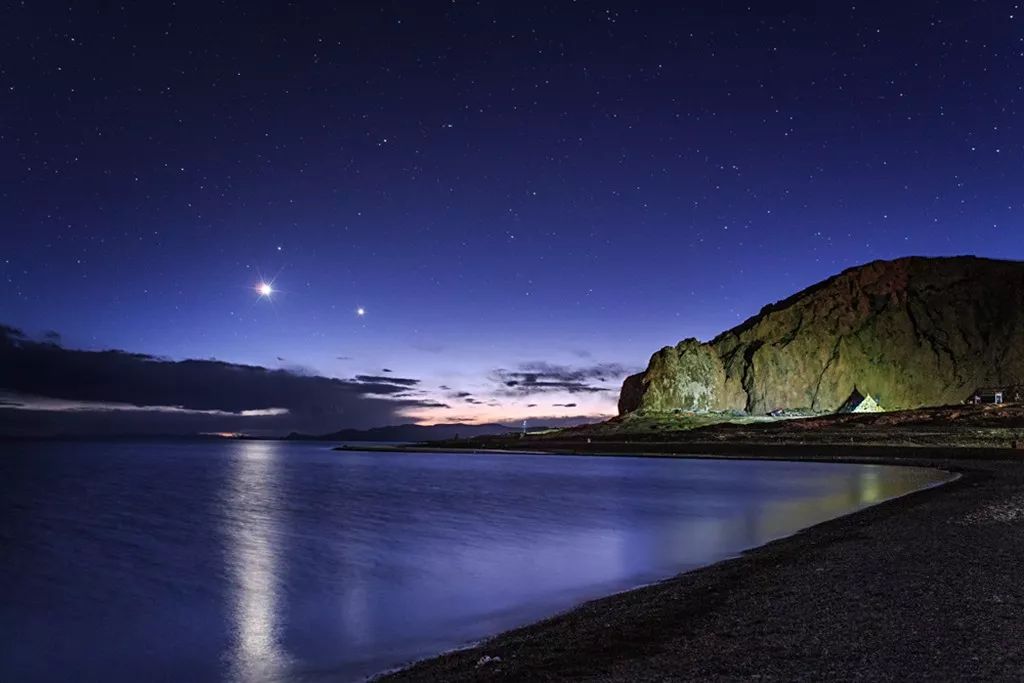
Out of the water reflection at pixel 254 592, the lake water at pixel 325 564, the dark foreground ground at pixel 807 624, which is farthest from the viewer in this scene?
the lake water at pixel 325 564

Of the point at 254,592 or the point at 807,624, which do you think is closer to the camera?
the point at 807,624

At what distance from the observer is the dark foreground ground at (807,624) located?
24.9 ft

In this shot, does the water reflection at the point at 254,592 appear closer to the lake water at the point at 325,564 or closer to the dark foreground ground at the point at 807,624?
the lake water at the point at 325,564

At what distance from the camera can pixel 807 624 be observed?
9.38m

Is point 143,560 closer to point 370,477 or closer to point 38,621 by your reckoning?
point 38,621

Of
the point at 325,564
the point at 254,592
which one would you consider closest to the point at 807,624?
the point at 254,592

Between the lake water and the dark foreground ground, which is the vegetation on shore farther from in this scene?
the dark foreground ground

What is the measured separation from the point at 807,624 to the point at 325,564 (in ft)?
52.8

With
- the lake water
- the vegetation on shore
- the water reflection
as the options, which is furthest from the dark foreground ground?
the vegetation on shore

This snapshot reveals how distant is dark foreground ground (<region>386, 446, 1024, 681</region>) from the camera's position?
7.58 m

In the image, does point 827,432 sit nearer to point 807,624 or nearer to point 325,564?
point 325,564

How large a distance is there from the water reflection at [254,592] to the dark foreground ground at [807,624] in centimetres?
299

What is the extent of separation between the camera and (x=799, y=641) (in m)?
8.55

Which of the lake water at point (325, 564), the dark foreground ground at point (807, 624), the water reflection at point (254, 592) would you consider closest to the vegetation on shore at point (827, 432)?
the lake water at point (325, 564)
